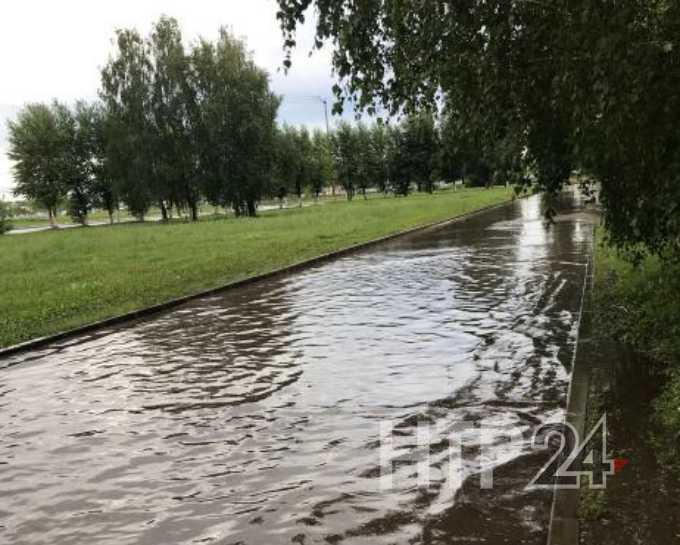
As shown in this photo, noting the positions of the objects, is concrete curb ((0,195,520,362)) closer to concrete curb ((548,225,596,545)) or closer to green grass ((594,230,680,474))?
concrete curb ((548,225,596,545))

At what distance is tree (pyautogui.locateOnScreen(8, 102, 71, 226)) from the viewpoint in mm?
59781

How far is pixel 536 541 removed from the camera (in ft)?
12.6

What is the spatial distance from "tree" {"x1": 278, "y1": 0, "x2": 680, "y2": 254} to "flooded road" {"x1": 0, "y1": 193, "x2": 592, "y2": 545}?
7.08ft

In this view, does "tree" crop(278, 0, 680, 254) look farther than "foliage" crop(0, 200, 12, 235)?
No

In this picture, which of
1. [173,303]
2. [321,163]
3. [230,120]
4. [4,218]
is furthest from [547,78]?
[321,163]

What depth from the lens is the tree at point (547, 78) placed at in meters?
4.10

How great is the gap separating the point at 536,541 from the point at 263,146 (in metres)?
48.1

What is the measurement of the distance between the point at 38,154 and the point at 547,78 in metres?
62.4

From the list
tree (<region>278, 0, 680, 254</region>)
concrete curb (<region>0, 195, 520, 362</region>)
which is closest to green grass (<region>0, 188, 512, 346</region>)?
concrete curb (<region>0, 195, 520, 362</region>)

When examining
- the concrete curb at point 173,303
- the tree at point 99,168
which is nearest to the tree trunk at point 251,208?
the tree at point 99,168

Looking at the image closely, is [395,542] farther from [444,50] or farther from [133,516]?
[444,50]

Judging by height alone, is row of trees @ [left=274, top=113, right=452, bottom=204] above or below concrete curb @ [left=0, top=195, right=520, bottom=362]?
above

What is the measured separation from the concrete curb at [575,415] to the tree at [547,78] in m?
1.40

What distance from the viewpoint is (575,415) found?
5.44m
